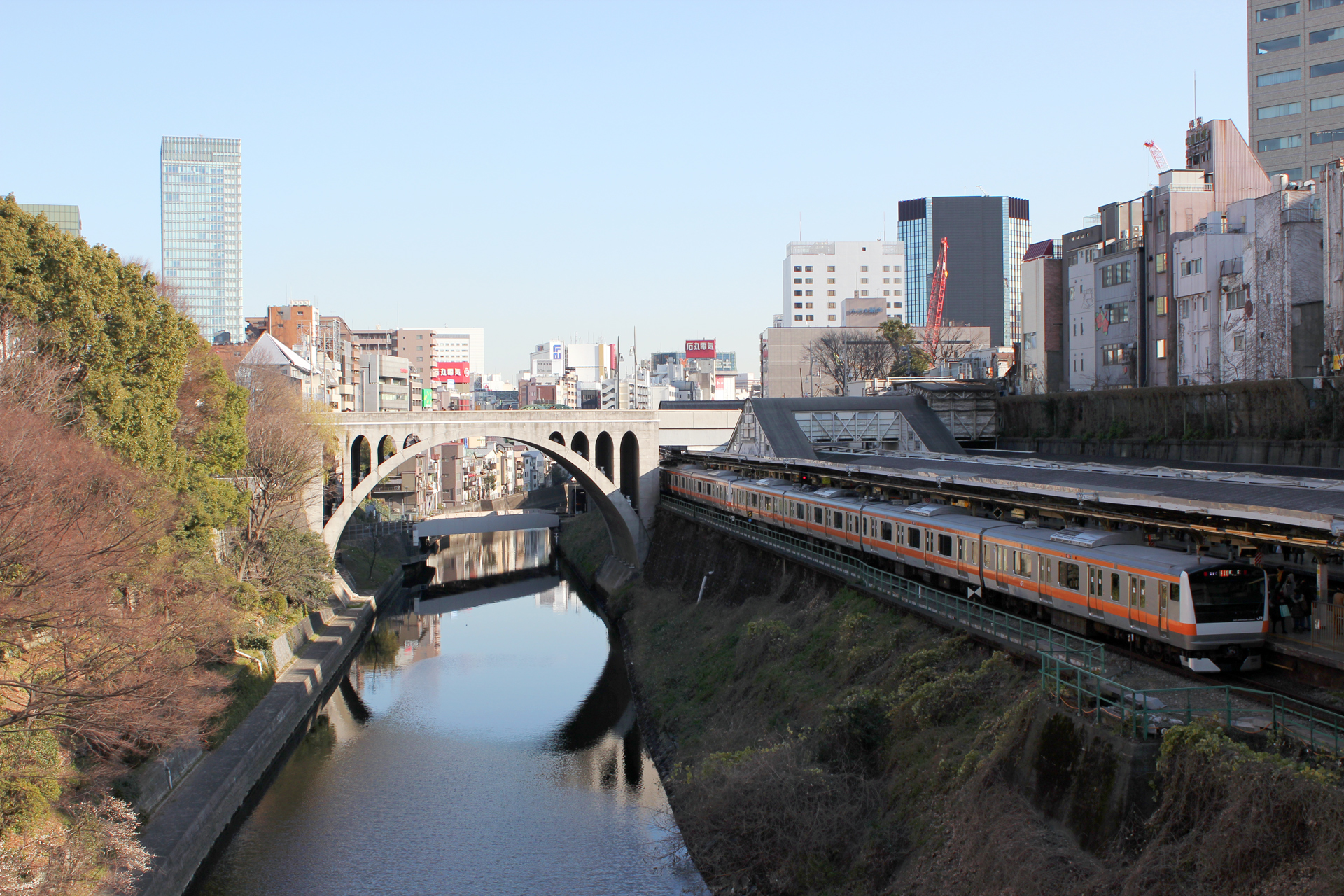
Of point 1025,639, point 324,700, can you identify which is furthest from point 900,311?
point 1025,639

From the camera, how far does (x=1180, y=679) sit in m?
13.5

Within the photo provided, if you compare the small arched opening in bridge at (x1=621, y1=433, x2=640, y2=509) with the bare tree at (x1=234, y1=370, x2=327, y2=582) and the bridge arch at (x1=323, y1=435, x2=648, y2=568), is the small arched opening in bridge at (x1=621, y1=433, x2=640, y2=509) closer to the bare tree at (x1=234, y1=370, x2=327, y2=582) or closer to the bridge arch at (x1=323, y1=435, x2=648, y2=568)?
the bridge arch at (x1=323, y1=435, x2=648, y2=568)

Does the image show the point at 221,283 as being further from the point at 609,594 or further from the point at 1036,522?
the point at 1036,522

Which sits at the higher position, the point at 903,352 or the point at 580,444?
the point at 903,352

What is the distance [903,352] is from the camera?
7556cm

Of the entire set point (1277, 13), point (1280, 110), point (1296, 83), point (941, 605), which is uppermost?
point (1277, 13)

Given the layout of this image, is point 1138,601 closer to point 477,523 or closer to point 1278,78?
point 1278,78

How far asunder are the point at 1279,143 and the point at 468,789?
47882 millimetres

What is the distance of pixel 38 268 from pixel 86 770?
1070 cm

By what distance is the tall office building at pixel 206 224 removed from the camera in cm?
17312

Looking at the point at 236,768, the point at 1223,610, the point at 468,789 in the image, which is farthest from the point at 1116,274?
the point at 236,768

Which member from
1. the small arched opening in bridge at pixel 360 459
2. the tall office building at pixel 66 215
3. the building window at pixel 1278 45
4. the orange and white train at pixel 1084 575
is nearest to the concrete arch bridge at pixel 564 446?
the small arched opening in bridge at pixel 360 459

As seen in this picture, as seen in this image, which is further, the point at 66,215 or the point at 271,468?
the point at 66,215

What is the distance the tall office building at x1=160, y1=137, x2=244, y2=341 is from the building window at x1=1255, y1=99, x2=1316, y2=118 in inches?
6130
